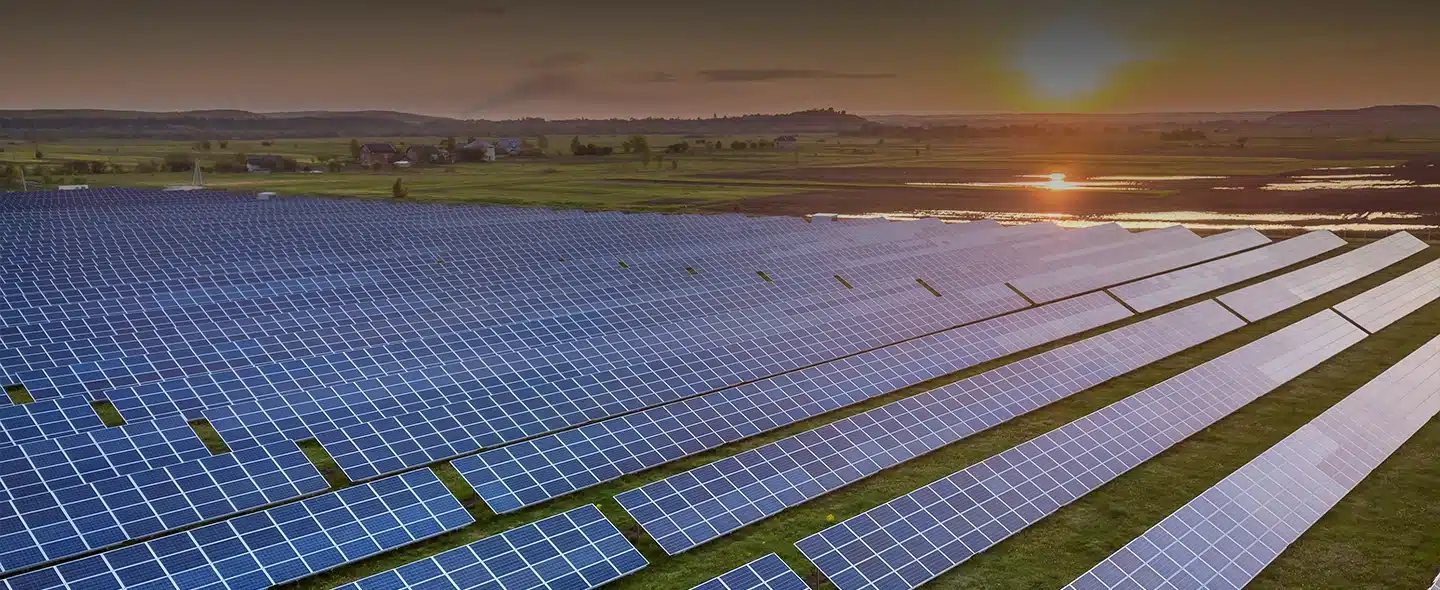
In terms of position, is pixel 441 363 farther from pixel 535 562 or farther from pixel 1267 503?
pixel 1267 503

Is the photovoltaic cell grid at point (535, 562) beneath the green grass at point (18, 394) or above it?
beneath

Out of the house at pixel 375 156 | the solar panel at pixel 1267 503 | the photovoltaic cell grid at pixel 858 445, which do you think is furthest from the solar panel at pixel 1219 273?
the house at pixel 375 156

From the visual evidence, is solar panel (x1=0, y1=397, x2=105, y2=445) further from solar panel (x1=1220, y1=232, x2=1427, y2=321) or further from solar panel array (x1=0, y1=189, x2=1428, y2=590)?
solar panel (x1=1220, y1=232, x2=1427, y2=321)

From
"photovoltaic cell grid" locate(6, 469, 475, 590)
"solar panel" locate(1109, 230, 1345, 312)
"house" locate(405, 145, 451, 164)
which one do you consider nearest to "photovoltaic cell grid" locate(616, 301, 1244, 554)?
"photovoltaic cell grid" locate(6, 469, 475, 590)

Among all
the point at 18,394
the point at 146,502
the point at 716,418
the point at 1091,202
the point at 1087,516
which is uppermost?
the point at 18,394

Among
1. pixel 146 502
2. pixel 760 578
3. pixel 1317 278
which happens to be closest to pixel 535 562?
pixel 760 578

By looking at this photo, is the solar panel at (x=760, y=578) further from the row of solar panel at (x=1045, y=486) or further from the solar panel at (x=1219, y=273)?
the solar panel at (x=1219, y=273)
